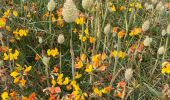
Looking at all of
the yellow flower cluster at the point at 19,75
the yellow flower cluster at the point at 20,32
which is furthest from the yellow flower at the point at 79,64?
the yellow flower cluster at the point at 20,32

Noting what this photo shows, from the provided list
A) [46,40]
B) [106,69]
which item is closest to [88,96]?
[106,69]

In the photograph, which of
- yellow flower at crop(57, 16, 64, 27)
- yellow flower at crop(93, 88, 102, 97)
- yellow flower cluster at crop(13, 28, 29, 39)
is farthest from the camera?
yellow flower at crop(57, 16, 64, 27)

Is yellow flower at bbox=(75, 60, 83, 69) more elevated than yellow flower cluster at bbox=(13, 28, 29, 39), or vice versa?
yellow flower cluster at bbox=(13, 28, 29, 39)

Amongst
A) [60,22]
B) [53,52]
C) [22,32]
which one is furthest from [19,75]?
[60,22]

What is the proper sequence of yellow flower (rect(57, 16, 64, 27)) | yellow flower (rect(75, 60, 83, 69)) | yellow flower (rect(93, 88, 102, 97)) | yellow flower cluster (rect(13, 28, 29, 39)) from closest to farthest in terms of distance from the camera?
yellow flower (rect(93, 88, 102, 97)), yellow flower (rect(75, 60, 83, 69)), yellow flower cluster (rect(13, 28, 29, 39)), yellow flower (rect(57, 16, 64, 27))

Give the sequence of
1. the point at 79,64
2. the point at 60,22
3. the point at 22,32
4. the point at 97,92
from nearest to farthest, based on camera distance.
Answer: the point at 97,92, the point at 79,64, the point at 22,32, the point at 60,22

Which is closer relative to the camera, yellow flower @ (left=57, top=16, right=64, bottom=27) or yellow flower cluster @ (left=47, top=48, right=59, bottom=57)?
yellow flower cluster @ (left=47, top=48, right=59, bottom=57)

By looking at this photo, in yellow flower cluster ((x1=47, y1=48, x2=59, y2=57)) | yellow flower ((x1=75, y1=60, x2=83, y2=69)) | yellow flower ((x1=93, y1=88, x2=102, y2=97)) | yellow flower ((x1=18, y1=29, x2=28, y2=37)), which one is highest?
yellow flower ((x1=18, y1=29, x2=28, y2=37))

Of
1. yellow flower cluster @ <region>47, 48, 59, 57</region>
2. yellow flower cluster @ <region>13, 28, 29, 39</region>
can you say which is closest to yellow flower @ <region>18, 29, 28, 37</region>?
yellow flower cluster @ <region>13, 28, 29, 39</region>

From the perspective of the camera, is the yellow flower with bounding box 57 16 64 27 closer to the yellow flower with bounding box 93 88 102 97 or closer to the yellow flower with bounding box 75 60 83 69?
the yellow flower with bounding box 75 60 83 69

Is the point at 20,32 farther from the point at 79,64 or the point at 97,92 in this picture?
the point at 97,92

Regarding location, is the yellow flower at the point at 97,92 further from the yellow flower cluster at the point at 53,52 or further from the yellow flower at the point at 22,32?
the yellow flower at the point at 22,32

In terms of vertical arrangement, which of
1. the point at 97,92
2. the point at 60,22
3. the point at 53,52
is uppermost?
the point at 60,22

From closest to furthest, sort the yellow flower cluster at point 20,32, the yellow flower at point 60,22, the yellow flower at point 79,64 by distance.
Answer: the yellow flower at point 79,64, the yellow flower cluster at point 20,32, the yellow flower at point 60,22
